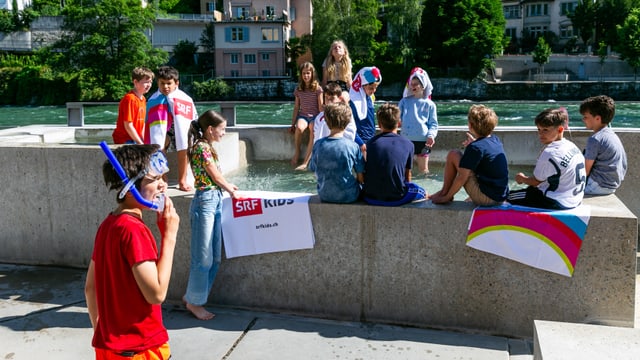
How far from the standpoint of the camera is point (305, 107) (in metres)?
8.77

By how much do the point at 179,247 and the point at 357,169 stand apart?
1.76 metres

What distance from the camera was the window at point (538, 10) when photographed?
94.0 meters

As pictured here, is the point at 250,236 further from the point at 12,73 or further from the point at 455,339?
the point at 12,73

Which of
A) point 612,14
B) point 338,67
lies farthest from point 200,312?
point 612,14

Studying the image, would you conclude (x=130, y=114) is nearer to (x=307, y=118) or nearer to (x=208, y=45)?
(x=307, y=118)

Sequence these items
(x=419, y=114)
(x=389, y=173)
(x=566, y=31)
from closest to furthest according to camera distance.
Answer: (x=389, y=173)
(x=419, y=114)
(x=566, y=31)

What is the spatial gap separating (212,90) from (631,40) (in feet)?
154

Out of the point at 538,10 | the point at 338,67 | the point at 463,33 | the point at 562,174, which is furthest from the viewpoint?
the point at 538,10

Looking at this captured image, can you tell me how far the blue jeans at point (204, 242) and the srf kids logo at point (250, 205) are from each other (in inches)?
6.1

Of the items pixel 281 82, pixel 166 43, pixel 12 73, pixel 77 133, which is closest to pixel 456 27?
pixel 281 82

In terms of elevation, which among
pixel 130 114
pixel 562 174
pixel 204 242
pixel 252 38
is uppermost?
pixel 252 38

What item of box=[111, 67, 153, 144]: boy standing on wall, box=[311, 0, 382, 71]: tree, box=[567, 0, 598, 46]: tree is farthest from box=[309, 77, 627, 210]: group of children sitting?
box=[567, 0, 598, 46]: tree

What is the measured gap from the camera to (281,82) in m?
76.2

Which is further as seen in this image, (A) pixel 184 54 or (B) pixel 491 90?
(A) pixel 184 54
